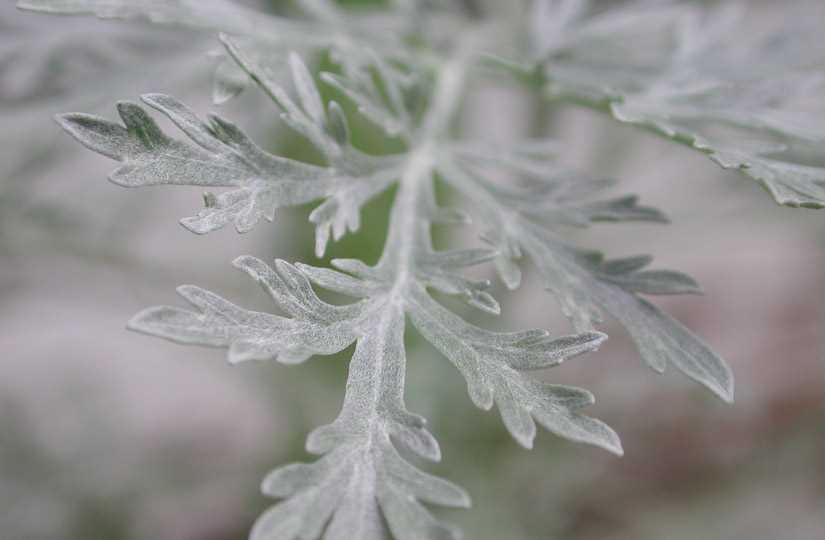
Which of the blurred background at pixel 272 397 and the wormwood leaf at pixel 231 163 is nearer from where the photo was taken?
the wormwood leaf at pixel 231 163

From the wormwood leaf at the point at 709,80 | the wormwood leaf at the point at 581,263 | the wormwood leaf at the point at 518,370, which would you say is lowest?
the wormwood leaf at the point at 518,370

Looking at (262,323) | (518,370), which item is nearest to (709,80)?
(518,370)

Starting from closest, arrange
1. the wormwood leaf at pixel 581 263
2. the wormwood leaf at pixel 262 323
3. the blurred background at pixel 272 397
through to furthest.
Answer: the wormwood leaf at pixel 262 323, the wormwood leaf at pixel 581 263, the blurred background at pixel 272 397

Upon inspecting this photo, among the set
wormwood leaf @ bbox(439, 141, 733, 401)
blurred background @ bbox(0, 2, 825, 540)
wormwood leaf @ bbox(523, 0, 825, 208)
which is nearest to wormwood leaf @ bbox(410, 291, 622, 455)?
wormwood leaf @ bbox(439, 141, 733, 401)

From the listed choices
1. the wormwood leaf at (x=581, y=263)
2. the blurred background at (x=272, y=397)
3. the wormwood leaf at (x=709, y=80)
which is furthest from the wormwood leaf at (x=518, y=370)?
the blurred background at (x=272, y=397)

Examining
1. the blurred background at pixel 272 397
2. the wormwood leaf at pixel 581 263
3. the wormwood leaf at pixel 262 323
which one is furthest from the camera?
the blurred background at pixel 272 397

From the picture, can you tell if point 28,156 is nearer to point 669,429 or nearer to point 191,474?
point 191,474

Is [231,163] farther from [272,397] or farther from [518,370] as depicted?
[272,397]

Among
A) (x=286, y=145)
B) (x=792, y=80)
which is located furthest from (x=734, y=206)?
(x=286, y=145)

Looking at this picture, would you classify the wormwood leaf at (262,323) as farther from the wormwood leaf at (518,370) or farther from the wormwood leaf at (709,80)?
the wormwood leaf at (709,80)

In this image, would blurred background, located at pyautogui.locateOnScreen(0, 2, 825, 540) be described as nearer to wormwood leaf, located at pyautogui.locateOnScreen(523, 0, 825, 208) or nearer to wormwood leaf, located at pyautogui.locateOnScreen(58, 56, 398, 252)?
wormwood leaf, located at pyautogui.locateOnScreen(523, 0, 825, 208)
